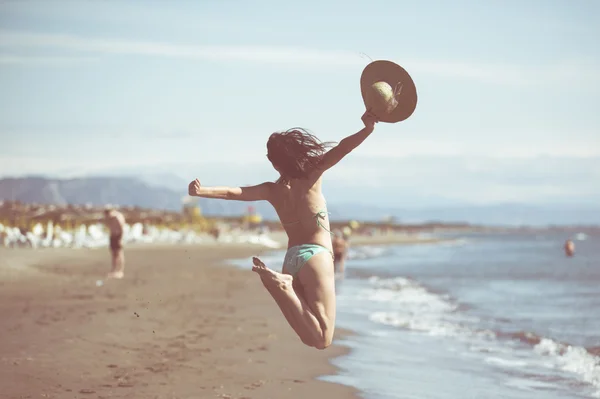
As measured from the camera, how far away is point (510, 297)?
24734mm

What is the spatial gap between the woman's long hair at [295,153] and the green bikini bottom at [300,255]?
0.47 m

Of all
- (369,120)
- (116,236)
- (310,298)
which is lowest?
(116,236)

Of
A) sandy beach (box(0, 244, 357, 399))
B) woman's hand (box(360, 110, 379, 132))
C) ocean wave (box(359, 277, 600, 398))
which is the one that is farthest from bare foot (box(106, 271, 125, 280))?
woman's hand (box(360, 110, 379, 132))

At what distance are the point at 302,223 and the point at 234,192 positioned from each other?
1.70 ft

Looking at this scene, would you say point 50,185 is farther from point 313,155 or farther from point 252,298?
point 313,155

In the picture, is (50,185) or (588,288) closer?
(588,288)

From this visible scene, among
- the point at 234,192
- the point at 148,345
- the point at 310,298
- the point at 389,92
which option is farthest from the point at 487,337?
the point at 234,192

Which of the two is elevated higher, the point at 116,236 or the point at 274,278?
the point at 274,278

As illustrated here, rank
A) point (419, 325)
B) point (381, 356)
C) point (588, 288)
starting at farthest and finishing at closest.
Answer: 1. point (588, 288)
2. point (419, 325)
3. point (381, 356)

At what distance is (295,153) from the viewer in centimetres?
594

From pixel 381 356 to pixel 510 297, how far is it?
14306mm

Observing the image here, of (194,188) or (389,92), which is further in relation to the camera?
(389,92)

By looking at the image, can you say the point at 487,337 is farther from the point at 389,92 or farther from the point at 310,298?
the point at 389,92

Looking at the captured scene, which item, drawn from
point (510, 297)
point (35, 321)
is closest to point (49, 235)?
point (510, 297)
